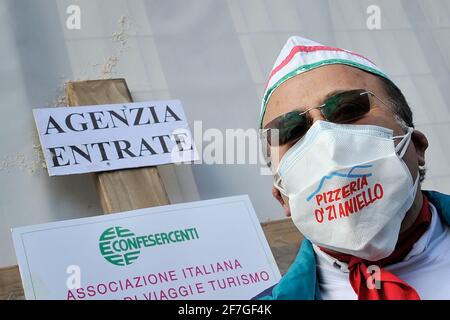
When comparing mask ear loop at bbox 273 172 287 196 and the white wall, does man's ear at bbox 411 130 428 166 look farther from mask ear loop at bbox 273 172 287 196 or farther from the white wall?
the white wall

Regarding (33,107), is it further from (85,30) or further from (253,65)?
(253,65)

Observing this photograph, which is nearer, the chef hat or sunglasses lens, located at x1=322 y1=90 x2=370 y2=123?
sunglasses lens, located at x1=322 y1=90 x2=370 y2=123

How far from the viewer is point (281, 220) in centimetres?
214

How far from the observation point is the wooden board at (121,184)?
6.43 ft

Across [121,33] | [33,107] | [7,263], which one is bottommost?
[7,263]

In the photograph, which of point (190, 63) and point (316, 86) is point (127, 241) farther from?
point (190, 63)

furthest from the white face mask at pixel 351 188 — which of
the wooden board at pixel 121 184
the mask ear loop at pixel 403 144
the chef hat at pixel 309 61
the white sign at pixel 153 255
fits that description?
the wooden board at pixel 121 184

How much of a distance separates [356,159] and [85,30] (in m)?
1.26

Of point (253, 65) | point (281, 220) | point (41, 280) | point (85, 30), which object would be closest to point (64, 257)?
point (41, 280)

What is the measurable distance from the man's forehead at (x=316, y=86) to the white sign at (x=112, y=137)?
2.11ft

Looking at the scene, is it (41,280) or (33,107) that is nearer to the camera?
(41,280)

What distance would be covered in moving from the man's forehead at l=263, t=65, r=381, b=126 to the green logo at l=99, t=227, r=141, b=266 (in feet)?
1.72

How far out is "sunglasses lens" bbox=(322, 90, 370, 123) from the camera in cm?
138

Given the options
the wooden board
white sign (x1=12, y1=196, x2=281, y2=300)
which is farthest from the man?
the wooden board
